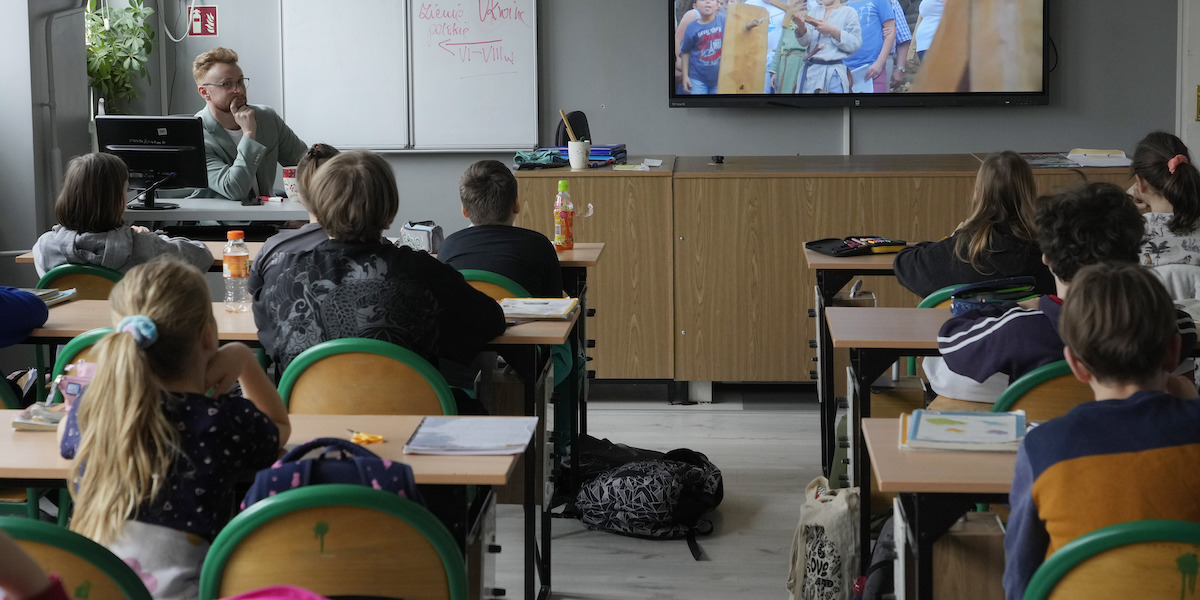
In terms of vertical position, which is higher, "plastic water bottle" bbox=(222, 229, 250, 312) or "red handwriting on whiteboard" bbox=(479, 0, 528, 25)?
"red handwriting on whiteboard" bbox=(479, 0, 528, 25)

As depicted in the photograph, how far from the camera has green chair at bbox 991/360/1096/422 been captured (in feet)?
6.72

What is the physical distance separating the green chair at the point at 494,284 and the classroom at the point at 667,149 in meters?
0.72

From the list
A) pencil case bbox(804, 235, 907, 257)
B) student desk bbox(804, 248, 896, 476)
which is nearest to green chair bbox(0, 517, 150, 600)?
student desk bbox(804, 248, 896, 476)

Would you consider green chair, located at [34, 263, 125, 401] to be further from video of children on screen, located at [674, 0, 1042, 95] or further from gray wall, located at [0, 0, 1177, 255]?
video of children on screen, located at [674, 0, 1042, 95]

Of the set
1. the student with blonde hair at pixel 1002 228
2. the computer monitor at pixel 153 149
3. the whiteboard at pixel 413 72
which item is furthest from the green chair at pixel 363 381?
the whiteboard at pixel 413 72

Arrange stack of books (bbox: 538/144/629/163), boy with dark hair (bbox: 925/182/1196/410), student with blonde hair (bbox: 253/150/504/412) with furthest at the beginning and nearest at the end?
stack of books (bbox: 538/144/629/163) < student with blonde hair (bbox: 253/150/504/412) < boy with dark hair (bbox: 925/182/1196/410)

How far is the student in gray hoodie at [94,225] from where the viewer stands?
132 inches

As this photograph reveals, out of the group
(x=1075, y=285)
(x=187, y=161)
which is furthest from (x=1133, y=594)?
(x=187, y=161)

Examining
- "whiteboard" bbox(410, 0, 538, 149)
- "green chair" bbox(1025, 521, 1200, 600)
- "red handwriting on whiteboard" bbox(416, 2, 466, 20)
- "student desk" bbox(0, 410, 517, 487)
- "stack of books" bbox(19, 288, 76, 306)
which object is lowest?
"green chair" bbox(1025, 521, 1200, 600)

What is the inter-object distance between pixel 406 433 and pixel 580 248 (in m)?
2.18

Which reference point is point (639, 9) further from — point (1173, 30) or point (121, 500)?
point (121, 500)

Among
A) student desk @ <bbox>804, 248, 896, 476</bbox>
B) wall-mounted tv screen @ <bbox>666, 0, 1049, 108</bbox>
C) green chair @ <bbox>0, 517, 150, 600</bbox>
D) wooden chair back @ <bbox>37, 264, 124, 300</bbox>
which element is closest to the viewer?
green chair @ <bbox>0, 517, 150, 600</bbox>

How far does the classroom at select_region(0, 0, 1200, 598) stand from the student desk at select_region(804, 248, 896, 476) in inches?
7.9

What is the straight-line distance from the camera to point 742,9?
6.45 m
